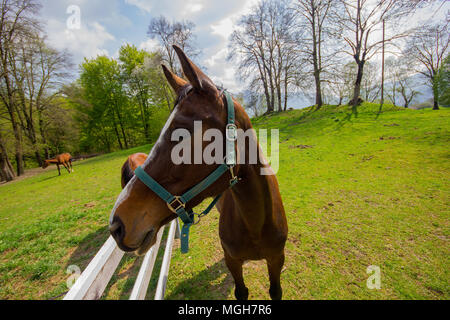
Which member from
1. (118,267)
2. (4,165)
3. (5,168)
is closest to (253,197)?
(118,267)

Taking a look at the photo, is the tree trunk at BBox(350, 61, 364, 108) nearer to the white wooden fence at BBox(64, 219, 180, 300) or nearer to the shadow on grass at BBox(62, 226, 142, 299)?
the shadow on grass at BBox(62, 226, 142, 299)

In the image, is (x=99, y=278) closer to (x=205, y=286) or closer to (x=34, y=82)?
(x=205, y=286)

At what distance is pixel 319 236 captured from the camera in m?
4.17

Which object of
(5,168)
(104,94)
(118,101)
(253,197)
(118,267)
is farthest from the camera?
(118,101)

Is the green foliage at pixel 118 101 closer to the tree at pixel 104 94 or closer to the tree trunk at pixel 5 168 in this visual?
the tree at pixel 104 94

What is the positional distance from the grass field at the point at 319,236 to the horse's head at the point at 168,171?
2747 millimetres

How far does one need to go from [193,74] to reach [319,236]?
15.2 feet

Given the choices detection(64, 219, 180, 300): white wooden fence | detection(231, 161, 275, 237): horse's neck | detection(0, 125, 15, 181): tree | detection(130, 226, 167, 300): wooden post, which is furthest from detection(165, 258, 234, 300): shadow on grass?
detection(0, 125, 15, 181): tree

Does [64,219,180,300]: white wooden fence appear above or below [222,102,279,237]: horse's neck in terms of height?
below

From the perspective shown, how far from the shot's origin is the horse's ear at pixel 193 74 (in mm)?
1169

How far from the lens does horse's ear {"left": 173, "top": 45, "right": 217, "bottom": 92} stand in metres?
1.17

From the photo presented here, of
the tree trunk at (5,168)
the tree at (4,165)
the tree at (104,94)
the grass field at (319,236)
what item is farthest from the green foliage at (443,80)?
the tree trunk at (5,168)

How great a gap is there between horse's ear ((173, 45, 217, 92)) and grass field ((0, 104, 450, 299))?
11.4 ft

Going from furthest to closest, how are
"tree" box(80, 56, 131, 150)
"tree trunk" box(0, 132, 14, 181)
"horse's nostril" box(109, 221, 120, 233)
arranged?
"tree" box(80, 56, 131, 150) → "tree trunk" box(0, 132, 14, 181) → "horse's nostril" box(109, 221, 120, 233)
